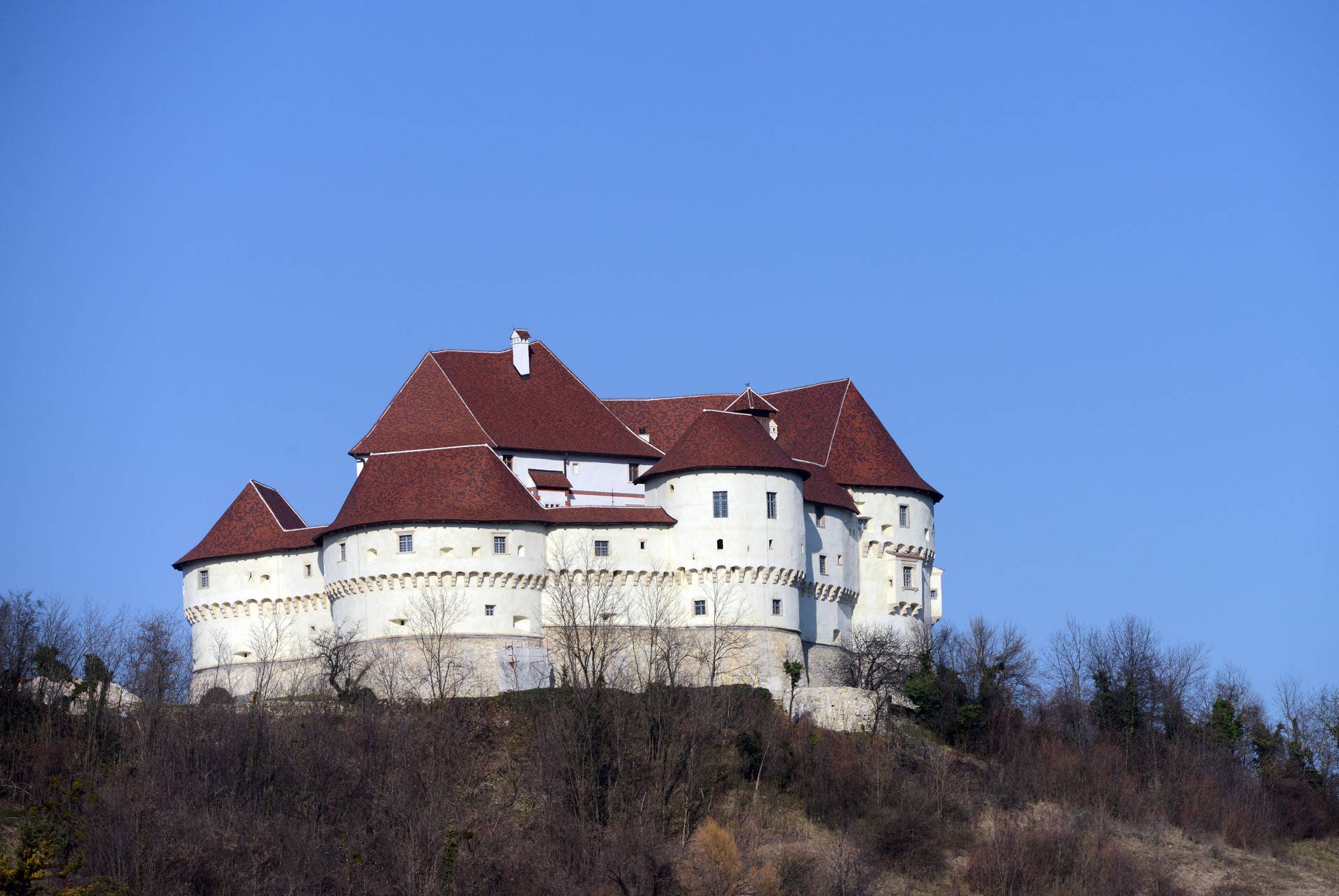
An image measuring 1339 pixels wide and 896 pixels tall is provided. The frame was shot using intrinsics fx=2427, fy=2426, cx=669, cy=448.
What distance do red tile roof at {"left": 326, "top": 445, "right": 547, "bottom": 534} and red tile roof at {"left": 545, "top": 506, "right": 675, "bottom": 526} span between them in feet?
1.93

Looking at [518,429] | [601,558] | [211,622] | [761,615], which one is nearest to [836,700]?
[761,615]

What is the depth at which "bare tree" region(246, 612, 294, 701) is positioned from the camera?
77.0 m

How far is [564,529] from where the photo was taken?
74688 millimetres

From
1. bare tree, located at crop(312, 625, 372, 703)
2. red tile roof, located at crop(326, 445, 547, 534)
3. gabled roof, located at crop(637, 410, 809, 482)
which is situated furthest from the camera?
gabled roof, located at crop(637, 410, 809, 482)

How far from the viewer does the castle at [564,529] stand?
73.1 metres

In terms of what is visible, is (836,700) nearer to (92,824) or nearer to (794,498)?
(794,498)

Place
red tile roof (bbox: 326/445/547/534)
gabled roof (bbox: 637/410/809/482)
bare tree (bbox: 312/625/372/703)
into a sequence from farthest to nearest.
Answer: gabled roof (bbox: 637/410/809/482)
red tile roof (bbox: 326/445/547/534)
bare tree (bbox: 312/625/372/703)

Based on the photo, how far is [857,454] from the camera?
8025cm

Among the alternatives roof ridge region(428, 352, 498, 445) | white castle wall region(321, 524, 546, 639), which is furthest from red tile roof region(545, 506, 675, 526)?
roof ridge region(428, 352, 498, 445)

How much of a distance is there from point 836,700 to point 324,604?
55.5 ft

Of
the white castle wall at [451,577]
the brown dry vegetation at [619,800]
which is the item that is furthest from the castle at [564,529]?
the brown dry vegetation at [619,800]

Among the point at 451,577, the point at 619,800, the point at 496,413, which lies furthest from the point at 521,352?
the point at 619,800

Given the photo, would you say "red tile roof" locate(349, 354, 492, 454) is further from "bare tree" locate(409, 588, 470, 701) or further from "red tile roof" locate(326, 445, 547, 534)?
"bare tree" locate(409, 588, 470, 701)

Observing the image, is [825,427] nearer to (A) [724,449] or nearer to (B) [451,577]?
(A) [724,449]
